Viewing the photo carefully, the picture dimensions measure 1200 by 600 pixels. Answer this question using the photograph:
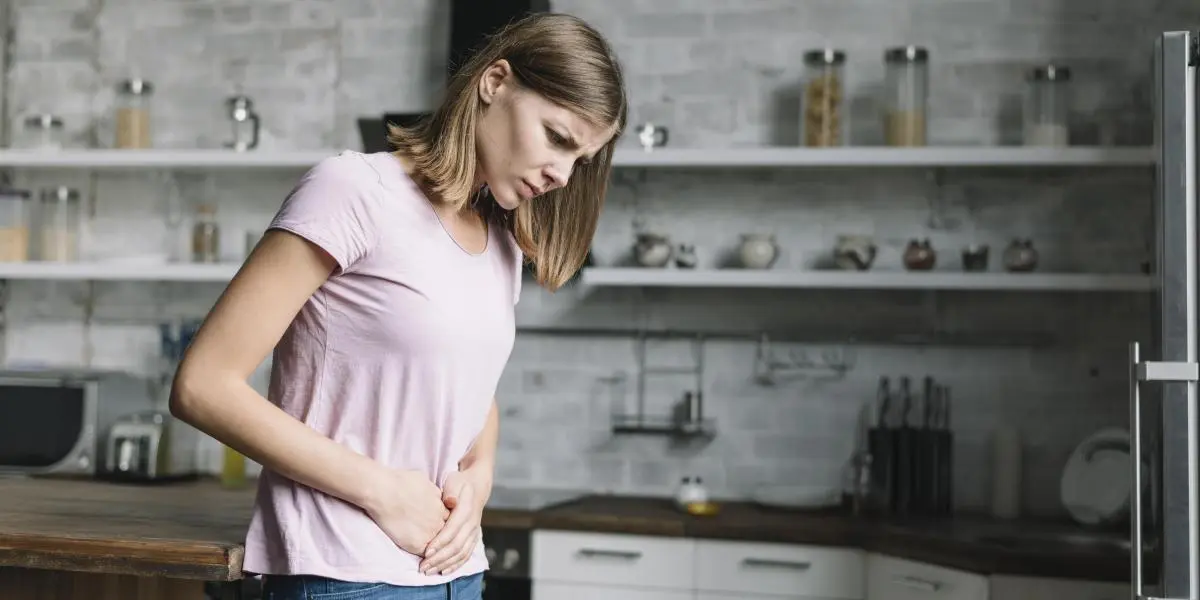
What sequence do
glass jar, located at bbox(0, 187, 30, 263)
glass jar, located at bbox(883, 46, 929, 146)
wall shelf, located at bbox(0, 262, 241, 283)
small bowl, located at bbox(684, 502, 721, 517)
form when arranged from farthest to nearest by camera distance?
1. glass jar, located at bbox(0, 187, 30, 263)
2. wall shelf, located at bbox(0, 262, 241, 283)
3. glass jar, located at bbox(883, 46, 929, 146)
4. small bowl, located at bbox(684, 502, 721, 517)

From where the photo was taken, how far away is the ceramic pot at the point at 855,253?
3.63 m

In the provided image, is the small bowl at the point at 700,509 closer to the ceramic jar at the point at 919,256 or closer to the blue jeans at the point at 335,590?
the ceramic jar at the point at 919,256

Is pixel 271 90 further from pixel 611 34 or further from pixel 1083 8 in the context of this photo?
pixel 1083 8

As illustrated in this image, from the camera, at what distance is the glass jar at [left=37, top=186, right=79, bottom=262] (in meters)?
4.26

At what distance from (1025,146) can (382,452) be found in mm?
2608

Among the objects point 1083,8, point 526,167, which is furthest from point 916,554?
point 526,167

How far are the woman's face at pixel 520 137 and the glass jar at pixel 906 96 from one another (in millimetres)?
2265

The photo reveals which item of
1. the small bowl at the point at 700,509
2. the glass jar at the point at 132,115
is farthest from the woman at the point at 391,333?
the glass jar at the point at 132,115

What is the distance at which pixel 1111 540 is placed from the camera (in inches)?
122

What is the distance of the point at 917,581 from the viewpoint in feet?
10.2

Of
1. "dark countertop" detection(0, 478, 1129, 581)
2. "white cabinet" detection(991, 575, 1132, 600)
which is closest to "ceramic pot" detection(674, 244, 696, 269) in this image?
"dark countertop" detection(0, 478, 1129, 581)

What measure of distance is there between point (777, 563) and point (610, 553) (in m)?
0.45

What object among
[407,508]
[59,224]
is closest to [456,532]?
[407,508]

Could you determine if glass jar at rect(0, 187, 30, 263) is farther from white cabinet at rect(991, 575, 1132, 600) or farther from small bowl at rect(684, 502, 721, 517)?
white cabinet at rect(991, 575, 1132, 600)
